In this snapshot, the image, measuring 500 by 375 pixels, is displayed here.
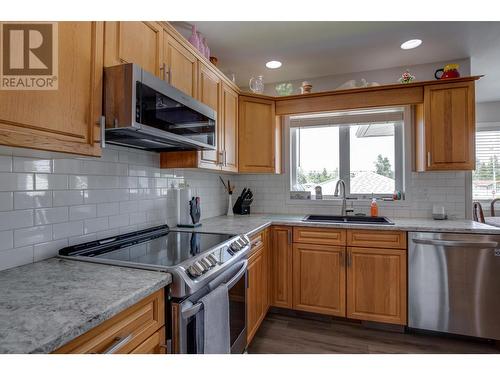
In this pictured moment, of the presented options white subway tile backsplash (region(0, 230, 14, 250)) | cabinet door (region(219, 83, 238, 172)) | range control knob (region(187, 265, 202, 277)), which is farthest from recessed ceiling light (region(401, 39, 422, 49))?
white subway tile backsplash (region(0, 230, 14, 250))

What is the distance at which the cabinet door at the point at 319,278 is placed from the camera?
2.29 meters

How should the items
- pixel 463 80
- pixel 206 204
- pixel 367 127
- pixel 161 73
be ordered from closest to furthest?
1. pixel 161 73
2. pixel 463 80
3. pixel 206 204
4. pixel 367 127

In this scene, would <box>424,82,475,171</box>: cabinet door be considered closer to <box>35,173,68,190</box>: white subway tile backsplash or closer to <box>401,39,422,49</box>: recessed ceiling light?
<box>401,39,422,49</box>: recessed ceiling light

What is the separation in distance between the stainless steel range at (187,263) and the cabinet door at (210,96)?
→ 0.60 m

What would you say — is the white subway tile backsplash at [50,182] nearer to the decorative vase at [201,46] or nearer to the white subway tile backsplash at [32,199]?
the white subway tile backsplash at [32,199]

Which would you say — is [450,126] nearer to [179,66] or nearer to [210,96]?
[210,96]

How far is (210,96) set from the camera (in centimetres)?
218

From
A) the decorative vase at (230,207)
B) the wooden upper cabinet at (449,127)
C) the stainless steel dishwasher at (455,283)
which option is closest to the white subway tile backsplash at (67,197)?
the decorative vase at (230,207)

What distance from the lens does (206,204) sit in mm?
2709
